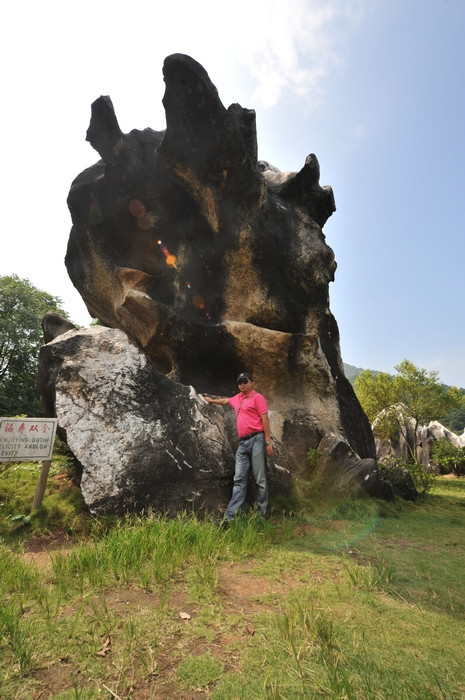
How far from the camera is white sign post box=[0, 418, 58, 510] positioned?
5668 millimetres

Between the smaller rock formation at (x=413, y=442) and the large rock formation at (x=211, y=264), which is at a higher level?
the large rock formation at (x=211, y=264)

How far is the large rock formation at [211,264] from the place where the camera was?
939 centimetres

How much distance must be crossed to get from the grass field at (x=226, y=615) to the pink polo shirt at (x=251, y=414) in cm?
150

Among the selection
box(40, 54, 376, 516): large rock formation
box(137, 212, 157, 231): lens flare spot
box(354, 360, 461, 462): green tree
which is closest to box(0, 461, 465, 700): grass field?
box(40, 54, 376, 516): large rock formation

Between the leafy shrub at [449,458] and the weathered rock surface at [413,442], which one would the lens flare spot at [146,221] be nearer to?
the leafy shrub at [449,458]

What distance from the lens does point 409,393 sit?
2884 centimetres

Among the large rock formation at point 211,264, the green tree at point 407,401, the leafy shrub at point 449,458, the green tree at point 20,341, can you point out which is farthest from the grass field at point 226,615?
the green tree at point 20,341

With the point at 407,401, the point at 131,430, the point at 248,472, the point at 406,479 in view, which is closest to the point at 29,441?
the point at 131,430

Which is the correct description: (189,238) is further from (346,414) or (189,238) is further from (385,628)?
(385,628)

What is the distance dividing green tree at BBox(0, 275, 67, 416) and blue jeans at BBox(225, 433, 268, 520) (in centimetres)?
2584

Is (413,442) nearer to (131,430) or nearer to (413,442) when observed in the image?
(413,442)

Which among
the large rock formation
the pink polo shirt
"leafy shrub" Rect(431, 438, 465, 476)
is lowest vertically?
"leafy shrub" Rect(431, 438, 465, 476)

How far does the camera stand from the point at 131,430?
5.94 meters

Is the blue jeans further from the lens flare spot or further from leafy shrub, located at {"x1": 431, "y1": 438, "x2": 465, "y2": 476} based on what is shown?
leafy shrub, located at {"x1": 431, "y1": 438, "x2": 465, "y2": 476}
